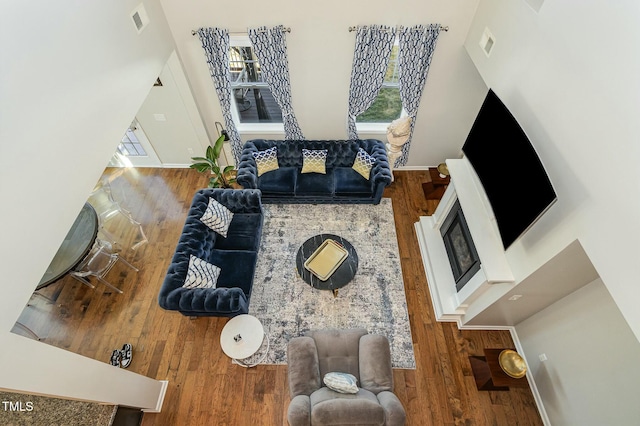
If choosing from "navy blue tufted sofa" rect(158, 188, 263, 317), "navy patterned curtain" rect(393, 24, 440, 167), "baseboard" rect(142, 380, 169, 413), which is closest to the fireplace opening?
"navy patterned curtain" rect(393, 24, 440, 167)

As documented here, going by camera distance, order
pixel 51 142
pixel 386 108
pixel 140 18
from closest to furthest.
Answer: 1. pixel 51 142
2. pixel 140 18
3. pixel 386 108

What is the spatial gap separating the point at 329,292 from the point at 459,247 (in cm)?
202

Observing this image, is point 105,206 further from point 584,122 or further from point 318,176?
point 584,122

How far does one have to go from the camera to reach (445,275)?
16.5ft

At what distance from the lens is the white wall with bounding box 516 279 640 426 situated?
311 centimetres

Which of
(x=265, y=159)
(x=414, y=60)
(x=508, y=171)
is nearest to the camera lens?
(x=508, y=171)

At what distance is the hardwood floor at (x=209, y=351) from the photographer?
4.12 m

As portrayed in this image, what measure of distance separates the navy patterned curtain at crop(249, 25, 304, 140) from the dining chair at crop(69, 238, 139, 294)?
3514mm

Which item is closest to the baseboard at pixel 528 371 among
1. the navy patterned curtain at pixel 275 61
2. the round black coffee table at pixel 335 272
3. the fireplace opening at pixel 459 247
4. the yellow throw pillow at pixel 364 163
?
the fireplace opening at pixel 459 247

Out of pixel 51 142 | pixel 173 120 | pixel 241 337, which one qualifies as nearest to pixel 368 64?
pixel 173 120

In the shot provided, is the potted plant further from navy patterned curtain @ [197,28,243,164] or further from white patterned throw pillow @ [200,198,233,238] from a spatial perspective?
white patterned throw pillow @ [200,198,233,238]

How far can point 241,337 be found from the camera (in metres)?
4.16

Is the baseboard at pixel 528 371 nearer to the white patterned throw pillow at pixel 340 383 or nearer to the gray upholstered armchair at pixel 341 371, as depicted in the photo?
the gray upholstered armchair at pixel 341 371

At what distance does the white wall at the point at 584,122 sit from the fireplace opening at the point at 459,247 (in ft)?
2.53
